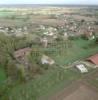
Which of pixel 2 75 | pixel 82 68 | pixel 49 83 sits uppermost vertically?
pixel 49 83

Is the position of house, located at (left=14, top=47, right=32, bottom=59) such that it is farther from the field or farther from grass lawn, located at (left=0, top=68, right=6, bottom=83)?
the field

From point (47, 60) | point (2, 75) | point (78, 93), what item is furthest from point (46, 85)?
point (47, 60)

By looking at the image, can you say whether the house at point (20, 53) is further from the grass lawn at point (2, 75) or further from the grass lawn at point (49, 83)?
the grass lawn at point (49, 83)

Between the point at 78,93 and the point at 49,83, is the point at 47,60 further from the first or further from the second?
the point at 78,93

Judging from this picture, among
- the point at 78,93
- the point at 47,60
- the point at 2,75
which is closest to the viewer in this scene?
the point at 78,93

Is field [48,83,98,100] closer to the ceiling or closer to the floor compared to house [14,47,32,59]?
closer to the ceiling

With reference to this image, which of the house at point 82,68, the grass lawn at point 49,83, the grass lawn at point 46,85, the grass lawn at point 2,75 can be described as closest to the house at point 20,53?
the grass lawn at point 2,75

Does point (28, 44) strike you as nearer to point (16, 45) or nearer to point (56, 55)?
point (16, 45)

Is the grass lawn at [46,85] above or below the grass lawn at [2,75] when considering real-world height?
above

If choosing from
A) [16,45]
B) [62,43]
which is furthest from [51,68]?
[62,43]

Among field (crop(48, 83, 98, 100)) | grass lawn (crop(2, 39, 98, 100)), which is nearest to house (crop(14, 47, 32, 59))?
grass lawn (crop(2, 39, 98, 100))

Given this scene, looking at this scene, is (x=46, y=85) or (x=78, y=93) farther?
(x=46, y=85)
